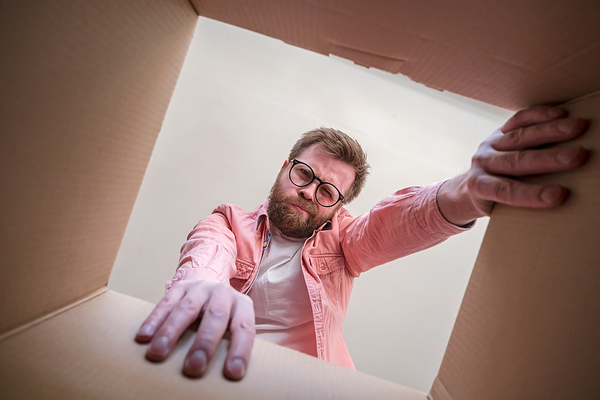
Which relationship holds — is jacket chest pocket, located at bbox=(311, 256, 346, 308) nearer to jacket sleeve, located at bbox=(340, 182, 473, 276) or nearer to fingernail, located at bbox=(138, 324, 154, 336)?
jacket sleeve, located at bbox=(340, 182, 473, 276)

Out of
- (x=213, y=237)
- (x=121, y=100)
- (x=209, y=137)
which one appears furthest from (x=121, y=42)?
(x=209, y=137)

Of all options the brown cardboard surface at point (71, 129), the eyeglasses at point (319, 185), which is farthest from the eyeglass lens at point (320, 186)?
the brown cardboard surface at point (71, 129)

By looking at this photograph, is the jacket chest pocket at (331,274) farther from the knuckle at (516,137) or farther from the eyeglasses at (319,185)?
the knuckle at (516,137)

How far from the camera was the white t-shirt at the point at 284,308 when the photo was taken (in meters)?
1.02

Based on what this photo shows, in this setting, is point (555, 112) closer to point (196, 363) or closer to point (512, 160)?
point (512, 160)

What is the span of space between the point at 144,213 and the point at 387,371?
1.66 meters

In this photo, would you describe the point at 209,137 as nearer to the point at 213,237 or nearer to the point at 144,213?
the point at 144,213

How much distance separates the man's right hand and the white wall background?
1448mm

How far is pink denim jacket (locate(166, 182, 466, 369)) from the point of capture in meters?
0.82

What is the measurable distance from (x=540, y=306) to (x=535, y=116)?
0.21 meters

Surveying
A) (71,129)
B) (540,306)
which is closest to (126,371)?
(71,129)

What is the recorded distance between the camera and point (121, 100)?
45cm

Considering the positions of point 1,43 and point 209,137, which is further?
point 209,137

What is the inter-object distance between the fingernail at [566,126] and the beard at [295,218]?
0.92 meters
